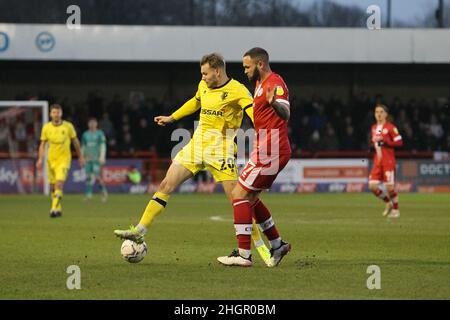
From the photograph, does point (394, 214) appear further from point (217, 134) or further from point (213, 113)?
point (213, 113)

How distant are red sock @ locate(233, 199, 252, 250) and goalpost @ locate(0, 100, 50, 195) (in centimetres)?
2146

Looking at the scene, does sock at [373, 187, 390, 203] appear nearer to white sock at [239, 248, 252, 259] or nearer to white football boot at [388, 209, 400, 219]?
white football boot at [388, 209, 400, 219]

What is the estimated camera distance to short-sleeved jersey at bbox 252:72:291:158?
10.7 m

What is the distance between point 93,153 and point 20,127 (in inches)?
234

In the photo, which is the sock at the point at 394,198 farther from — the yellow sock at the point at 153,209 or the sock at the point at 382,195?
the yellow sock at the point at 153,209

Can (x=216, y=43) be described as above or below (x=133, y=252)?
above

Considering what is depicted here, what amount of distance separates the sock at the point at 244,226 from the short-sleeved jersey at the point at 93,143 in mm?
16354

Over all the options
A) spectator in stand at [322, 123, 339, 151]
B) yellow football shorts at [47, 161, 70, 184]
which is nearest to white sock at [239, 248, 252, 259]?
yellow football shorts at [47, 161, 70, 184]

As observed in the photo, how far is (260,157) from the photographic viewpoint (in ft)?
35.5

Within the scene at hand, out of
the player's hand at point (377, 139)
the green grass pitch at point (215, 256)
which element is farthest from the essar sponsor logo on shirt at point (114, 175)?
the player's hand at point (377, 139)

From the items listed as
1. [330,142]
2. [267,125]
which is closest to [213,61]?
[267,125]
